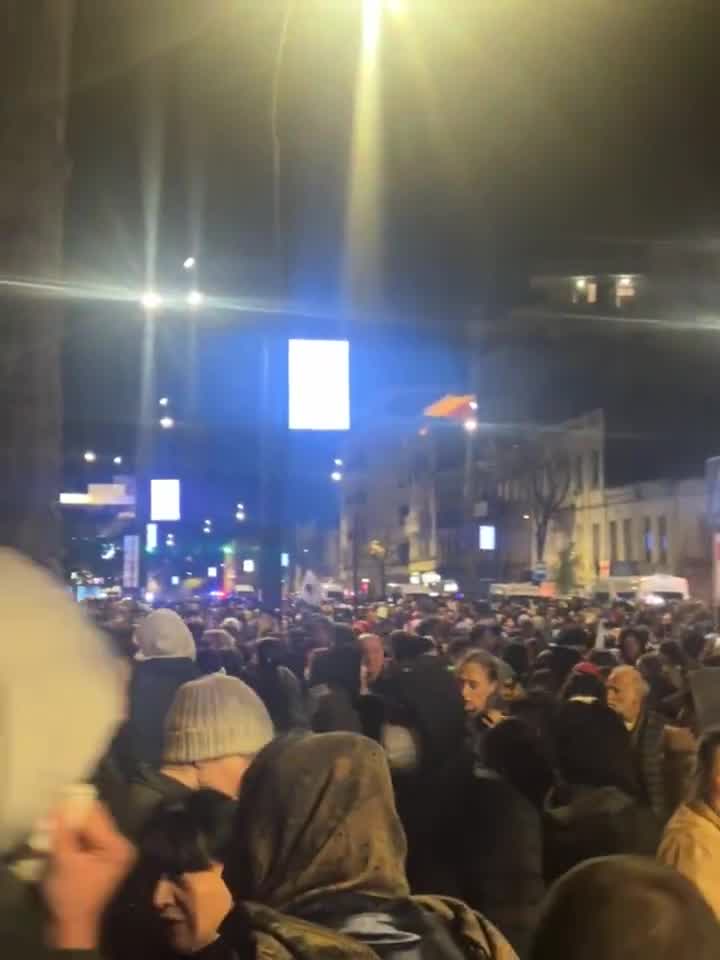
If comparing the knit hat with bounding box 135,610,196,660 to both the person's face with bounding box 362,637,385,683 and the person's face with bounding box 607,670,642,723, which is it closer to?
the person's face with bounding box 362,637,385,683

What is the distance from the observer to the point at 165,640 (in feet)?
22.3

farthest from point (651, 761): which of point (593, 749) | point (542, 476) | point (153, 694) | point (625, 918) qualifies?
point (542, 476)

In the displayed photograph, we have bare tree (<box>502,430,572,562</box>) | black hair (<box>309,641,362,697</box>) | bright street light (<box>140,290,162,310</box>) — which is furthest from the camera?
bare tree (<box>502,430,572,562</box>)

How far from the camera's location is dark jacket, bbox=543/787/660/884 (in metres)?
4.45

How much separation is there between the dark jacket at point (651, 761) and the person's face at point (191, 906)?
9.00 feet

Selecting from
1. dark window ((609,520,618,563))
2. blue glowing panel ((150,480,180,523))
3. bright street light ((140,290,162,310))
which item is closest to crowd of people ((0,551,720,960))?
bright street light ((140,290,162,310))

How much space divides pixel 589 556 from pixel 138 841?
5297cm

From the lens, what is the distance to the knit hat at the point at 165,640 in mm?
6762

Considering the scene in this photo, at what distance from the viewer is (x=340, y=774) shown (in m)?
2.65

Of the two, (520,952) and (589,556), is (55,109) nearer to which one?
(520,952)

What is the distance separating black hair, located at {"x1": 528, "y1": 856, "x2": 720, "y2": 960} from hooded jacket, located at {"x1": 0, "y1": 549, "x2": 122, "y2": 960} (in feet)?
2.72

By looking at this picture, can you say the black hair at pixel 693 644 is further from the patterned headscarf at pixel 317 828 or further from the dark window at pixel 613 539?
the dark window at pixel 613 539

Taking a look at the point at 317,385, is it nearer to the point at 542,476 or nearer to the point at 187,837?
the point at 187,837

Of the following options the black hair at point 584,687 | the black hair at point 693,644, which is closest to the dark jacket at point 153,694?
the black hair at point 584,687
